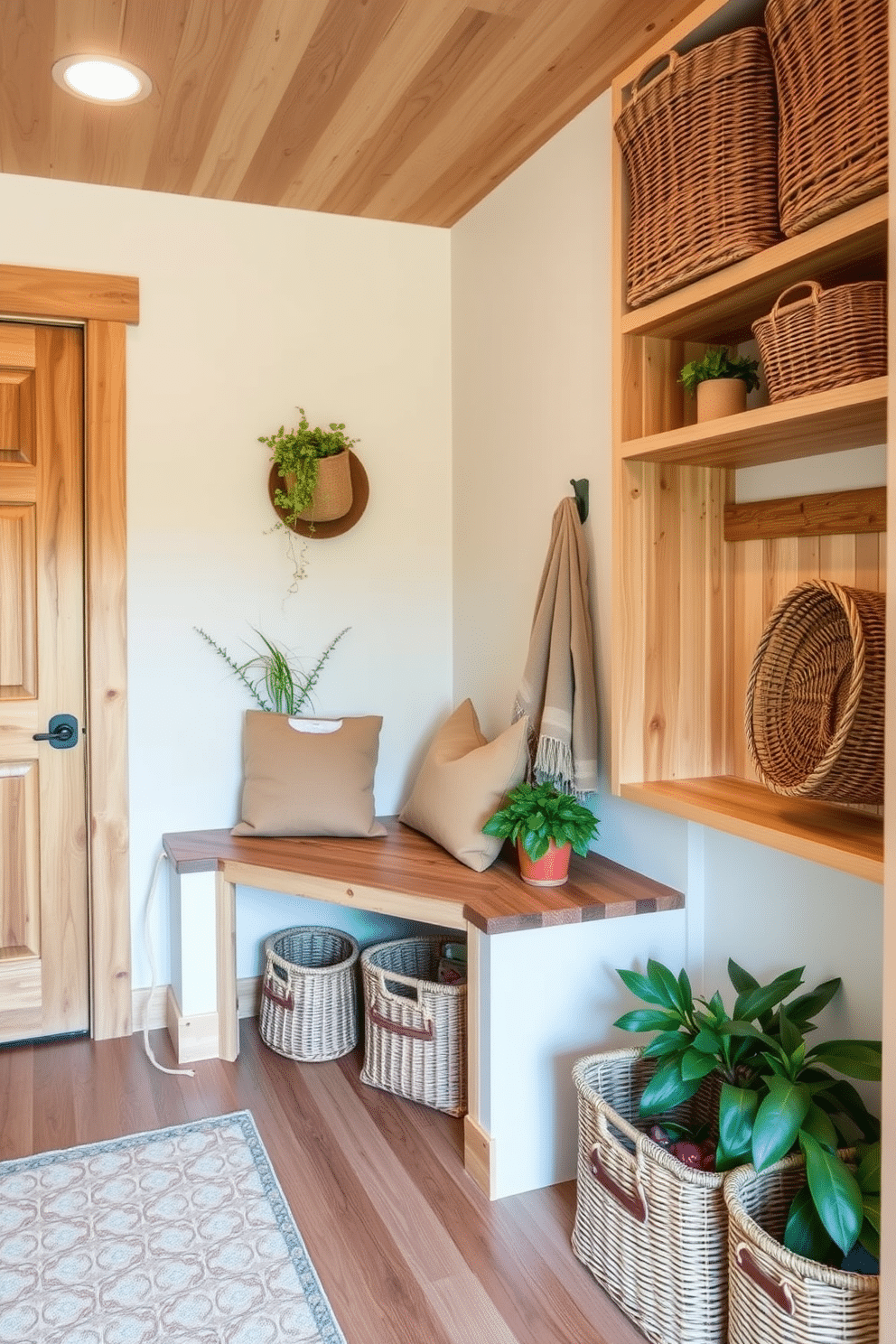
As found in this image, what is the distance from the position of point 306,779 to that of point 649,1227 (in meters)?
1.49

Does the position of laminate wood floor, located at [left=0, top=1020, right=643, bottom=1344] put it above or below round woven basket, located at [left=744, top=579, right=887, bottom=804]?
→ below

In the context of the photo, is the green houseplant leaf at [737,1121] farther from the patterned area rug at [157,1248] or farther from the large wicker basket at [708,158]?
the large wicker basket at [708,158]

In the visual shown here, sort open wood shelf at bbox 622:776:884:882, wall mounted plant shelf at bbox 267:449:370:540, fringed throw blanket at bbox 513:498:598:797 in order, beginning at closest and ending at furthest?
1. open wood shelf at bbox 622:776:884:882
2. fringed throw blanket at bbox 513:498:598:797
3. wall mounted plant shelf at bbox 267:449:370:540

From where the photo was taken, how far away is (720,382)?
6.31ft

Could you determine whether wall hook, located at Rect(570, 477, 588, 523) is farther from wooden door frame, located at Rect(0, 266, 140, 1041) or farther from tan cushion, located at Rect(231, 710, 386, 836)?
wooden door frame, located at Rect(0, 266, 140, 1041)

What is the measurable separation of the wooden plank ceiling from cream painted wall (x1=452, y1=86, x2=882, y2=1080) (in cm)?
18

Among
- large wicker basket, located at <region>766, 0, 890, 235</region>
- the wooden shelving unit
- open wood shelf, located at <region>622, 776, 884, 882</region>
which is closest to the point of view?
large wicker basket, located at <region>766, 0, 890, 235</region>

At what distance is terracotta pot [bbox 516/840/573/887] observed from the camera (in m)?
2.32

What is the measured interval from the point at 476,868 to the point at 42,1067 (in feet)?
4.30

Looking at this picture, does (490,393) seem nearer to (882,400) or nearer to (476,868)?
(476,868)

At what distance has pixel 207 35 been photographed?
A: 6.91 ft

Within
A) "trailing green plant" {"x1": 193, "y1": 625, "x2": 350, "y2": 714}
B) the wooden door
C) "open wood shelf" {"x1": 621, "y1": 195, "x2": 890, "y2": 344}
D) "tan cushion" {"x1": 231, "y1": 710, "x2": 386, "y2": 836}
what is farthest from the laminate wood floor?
"open wood shelf" {"x1": 621, "y1": 195, "x2": 890, "y2": 344}

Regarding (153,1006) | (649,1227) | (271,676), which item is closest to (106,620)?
(271,676)

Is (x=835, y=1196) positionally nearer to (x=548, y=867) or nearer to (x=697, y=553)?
(x=548, y=867)
